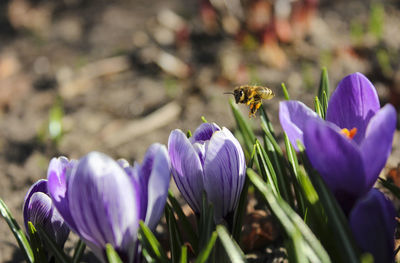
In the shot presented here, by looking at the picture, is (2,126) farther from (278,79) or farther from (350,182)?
(350,182)

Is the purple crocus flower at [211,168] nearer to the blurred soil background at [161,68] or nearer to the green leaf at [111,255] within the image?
the green leaf at [111,255]

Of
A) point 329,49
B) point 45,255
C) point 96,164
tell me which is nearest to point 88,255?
point 45,255

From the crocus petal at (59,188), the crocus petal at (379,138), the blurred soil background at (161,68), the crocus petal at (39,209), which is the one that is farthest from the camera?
the blurred soil background at (161,68)

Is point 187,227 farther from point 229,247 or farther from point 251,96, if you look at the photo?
point 251,96

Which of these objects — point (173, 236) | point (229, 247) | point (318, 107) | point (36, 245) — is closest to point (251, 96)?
point (318, 107)

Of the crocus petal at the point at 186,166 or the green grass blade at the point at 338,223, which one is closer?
the green grass blade at the point at 338,223

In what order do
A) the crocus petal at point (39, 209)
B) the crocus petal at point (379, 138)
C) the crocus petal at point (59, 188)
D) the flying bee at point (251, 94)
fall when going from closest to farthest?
the crocus petal at point (379, 138)
the crocus petal at point (59, 188)
the crocus petal at point (39, 209)
the flying bee at point (251, 94)

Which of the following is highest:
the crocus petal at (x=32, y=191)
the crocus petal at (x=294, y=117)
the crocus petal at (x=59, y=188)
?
the crocus petal at (x=294, y=117)

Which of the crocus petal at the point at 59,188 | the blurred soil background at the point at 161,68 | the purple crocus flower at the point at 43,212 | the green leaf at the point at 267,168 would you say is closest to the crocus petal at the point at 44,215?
the purple crocus flower at the point at 43,212
